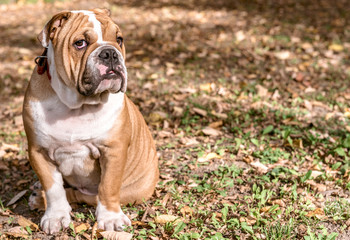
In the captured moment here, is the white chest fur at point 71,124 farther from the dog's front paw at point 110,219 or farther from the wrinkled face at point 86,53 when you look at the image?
the dog's front paw at point 110,219

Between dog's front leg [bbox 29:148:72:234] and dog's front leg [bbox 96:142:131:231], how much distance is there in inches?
11.1

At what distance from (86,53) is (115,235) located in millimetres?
1364

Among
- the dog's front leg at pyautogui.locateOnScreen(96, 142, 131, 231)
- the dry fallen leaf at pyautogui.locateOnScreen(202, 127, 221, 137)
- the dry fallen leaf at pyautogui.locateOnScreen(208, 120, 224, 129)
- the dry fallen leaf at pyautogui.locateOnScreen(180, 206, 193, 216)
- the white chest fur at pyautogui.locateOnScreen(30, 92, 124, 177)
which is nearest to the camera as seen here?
the white chest fur at pyautogui.locateOnScreen(30, 92, 124, 177)

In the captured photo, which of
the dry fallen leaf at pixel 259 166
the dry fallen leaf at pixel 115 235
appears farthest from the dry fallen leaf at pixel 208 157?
the dry fallen leaf at pixel 115 235

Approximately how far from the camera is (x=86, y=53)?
2947 mm

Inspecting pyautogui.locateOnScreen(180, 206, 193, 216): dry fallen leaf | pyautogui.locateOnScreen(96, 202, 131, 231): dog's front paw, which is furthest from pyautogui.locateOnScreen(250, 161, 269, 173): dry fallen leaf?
pyautogui.locateOnScreen(96, 202, 131, 231): dog's front paw

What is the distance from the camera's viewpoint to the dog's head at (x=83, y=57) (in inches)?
115

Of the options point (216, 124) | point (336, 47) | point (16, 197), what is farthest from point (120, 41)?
point (336, 47)

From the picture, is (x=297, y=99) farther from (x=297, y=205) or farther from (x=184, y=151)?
(x=297, y=205)

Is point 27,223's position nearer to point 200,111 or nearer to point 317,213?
point 317,213

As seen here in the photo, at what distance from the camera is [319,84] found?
20.5 feet

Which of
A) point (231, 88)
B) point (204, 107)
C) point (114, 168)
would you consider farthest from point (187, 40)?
point (114, 168)

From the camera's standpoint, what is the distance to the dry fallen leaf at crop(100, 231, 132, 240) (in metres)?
3.15

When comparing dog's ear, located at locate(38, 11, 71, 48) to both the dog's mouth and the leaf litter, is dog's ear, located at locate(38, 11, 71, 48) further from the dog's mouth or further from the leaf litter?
the leaf litter
